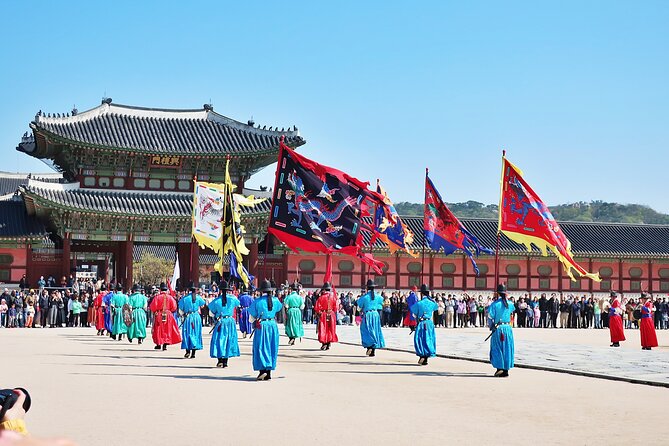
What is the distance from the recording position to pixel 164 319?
20.8 meters

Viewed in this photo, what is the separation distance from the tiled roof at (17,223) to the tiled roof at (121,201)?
A: 1.68 metres

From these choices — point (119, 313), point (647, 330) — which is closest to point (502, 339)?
point (647, 330)

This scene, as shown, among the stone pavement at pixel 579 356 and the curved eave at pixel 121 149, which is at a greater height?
the curved eave at pixel 121 149

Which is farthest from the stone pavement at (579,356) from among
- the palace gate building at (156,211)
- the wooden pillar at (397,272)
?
the wooden pillar at (397,272)

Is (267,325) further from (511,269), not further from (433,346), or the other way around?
(511,269)

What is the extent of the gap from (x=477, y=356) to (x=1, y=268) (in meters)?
25.7

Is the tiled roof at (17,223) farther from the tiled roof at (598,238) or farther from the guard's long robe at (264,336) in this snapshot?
the guard's long robe at (264,336)

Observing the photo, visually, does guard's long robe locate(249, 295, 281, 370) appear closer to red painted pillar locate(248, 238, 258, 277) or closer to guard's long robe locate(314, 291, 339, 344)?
guard's long robe locate(314, 291, 339, 344)

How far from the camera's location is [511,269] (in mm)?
47406

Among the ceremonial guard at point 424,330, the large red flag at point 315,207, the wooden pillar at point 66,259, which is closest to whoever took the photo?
the ceremonial guard at point 424,330

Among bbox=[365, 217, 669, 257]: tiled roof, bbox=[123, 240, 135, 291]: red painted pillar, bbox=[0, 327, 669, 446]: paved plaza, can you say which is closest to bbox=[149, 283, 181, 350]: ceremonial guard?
bbox=[0, 327, 669, 446]: paved plaza

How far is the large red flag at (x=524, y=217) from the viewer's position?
1731cm

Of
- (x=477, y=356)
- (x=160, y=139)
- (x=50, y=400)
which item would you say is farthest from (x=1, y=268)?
(x=50, y=400)

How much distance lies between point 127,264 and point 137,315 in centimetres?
1549
